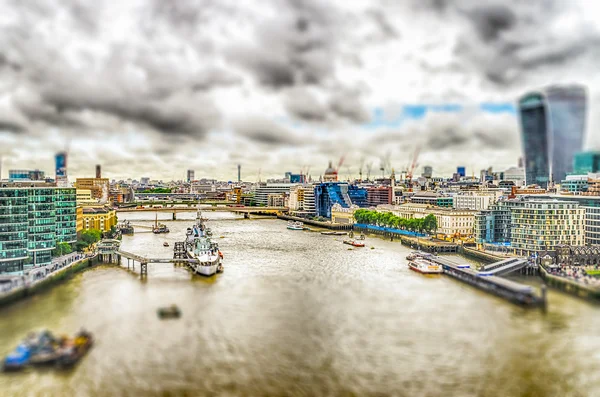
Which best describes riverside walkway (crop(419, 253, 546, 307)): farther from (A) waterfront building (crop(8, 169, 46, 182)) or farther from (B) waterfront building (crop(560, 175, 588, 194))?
(A) waterfront building (crop(8, 169, 46, 182))

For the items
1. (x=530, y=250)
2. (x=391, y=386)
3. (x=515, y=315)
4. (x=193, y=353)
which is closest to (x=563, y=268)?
(x=530, y=250)

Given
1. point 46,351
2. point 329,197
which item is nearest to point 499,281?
point 46,351

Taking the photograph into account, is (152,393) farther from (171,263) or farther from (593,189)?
(593,189)

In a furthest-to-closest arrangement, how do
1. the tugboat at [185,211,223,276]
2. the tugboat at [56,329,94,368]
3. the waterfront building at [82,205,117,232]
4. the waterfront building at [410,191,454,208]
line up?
1. the waterfront building at [410,191,454,208]
2. the waterfront building at [82,205,117,232]
3. the tugboat at [185,211,223,276]
4. the tugboat at [56,329,94,368]

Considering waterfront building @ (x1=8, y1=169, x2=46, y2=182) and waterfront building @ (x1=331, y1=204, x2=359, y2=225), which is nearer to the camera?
waterfront building @ (x1=8, y1=169, x2=46, y2=182)

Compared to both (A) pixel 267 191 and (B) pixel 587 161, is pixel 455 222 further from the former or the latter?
(A) pixel 267 191

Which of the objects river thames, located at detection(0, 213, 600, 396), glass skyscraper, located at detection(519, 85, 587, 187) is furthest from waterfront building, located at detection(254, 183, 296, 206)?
river thames, located at detection(0, 213, 600, 396)

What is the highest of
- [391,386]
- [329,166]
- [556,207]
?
[329,166]

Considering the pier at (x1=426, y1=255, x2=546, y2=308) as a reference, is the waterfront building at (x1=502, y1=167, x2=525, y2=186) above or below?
above
